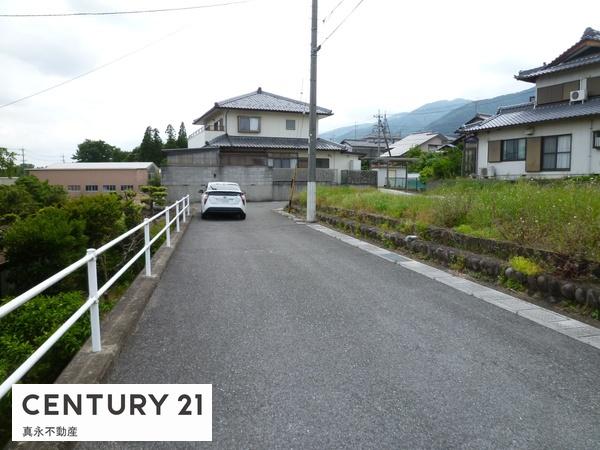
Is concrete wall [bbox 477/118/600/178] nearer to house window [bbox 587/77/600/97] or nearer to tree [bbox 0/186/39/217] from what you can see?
house window [bbox 587/77/600/97]

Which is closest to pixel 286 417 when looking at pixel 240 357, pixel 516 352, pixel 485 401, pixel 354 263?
pixel 240 357

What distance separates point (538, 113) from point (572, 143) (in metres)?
3.03

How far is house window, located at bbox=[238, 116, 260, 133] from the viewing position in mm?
33562

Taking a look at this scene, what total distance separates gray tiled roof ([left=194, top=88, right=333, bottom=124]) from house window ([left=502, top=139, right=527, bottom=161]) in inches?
553

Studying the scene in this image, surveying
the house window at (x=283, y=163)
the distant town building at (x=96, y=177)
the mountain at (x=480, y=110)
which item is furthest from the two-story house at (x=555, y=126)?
the mountain at (x=480, y=110)

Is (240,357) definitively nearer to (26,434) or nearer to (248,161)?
(26,434)

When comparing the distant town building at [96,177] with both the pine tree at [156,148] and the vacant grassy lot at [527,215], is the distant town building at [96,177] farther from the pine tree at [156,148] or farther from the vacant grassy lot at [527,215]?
the vacant grassy lot at [527,215]

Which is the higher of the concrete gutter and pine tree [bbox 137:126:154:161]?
pine tree [bbox 137:126:154:161]

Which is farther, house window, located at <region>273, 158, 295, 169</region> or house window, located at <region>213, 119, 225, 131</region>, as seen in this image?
house window, located at <region>213, 119, 225, 131</region>

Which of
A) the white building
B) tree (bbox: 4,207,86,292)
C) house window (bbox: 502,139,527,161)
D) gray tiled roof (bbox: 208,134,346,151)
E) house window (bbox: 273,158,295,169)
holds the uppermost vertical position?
the white building

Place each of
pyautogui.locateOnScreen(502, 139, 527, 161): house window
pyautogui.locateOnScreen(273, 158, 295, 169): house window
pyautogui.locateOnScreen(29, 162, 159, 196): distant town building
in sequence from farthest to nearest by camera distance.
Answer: pyautogui.locateOnScreen(29, 162, 159, 196): distant town building → pyautogui.locateOnScreen(273, 158, 295, 169): house window → pyautogui.locateOnScreen(502, 139, 527, 161): house window

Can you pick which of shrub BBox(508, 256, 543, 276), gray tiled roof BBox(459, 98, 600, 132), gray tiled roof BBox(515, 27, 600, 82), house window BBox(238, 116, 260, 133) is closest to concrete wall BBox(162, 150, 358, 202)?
house window BBox(238, 116, 260, 133)

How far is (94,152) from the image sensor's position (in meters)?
81.4

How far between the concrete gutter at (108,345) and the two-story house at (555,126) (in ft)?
66.5
